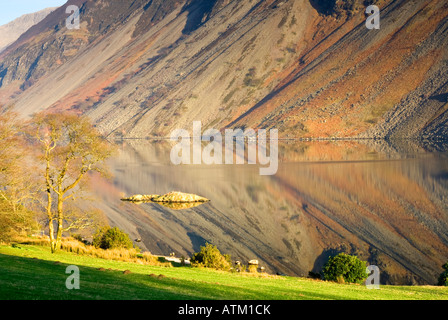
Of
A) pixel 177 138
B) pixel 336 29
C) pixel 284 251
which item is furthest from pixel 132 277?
pixel 336 29

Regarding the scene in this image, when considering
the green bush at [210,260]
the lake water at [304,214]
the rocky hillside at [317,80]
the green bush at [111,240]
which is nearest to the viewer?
the green bush at [210,260]

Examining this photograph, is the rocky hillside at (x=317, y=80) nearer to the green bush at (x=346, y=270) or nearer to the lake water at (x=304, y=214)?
the lake water at (x=304, y=214)

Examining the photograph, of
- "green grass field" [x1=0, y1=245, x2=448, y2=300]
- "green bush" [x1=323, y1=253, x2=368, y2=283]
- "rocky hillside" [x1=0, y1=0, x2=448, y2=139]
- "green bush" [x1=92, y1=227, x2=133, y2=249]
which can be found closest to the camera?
"green grass field" [x1=0, y1=245, x2=448, y2=300]

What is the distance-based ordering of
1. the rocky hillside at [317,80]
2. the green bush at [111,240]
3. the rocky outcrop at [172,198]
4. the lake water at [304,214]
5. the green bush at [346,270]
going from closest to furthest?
the green bush at [346,270], the green bush at [111,240], the lake water at [304,214], the rocky outcrop at [172,198], the rocky hillside at [317,80]

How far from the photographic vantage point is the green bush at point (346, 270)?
2408cm

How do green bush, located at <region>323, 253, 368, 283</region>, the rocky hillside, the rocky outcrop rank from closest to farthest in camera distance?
green bush, located at <region>323, 253, 368, 283</region>
the rocky outcrop
the rocky hillside

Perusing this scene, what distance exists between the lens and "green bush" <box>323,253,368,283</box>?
948 inches

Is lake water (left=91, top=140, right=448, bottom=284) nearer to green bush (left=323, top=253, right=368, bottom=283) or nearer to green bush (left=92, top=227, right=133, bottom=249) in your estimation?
green bush (left=323, top=253, right=368, bottom=283)

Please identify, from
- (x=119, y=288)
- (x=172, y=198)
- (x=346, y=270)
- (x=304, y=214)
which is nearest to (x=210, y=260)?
(x=346, y=270)

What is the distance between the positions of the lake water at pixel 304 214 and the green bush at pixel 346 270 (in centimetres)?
262

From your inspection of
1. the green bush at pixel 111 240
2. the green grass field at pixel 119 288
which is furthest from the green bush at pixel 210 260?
the green grass field at pixel 119 288

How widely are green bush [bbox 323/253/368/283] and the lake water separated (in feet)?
8.59

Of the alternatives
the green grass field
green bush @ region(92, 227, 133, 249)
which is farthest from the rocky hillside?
the green grass field
